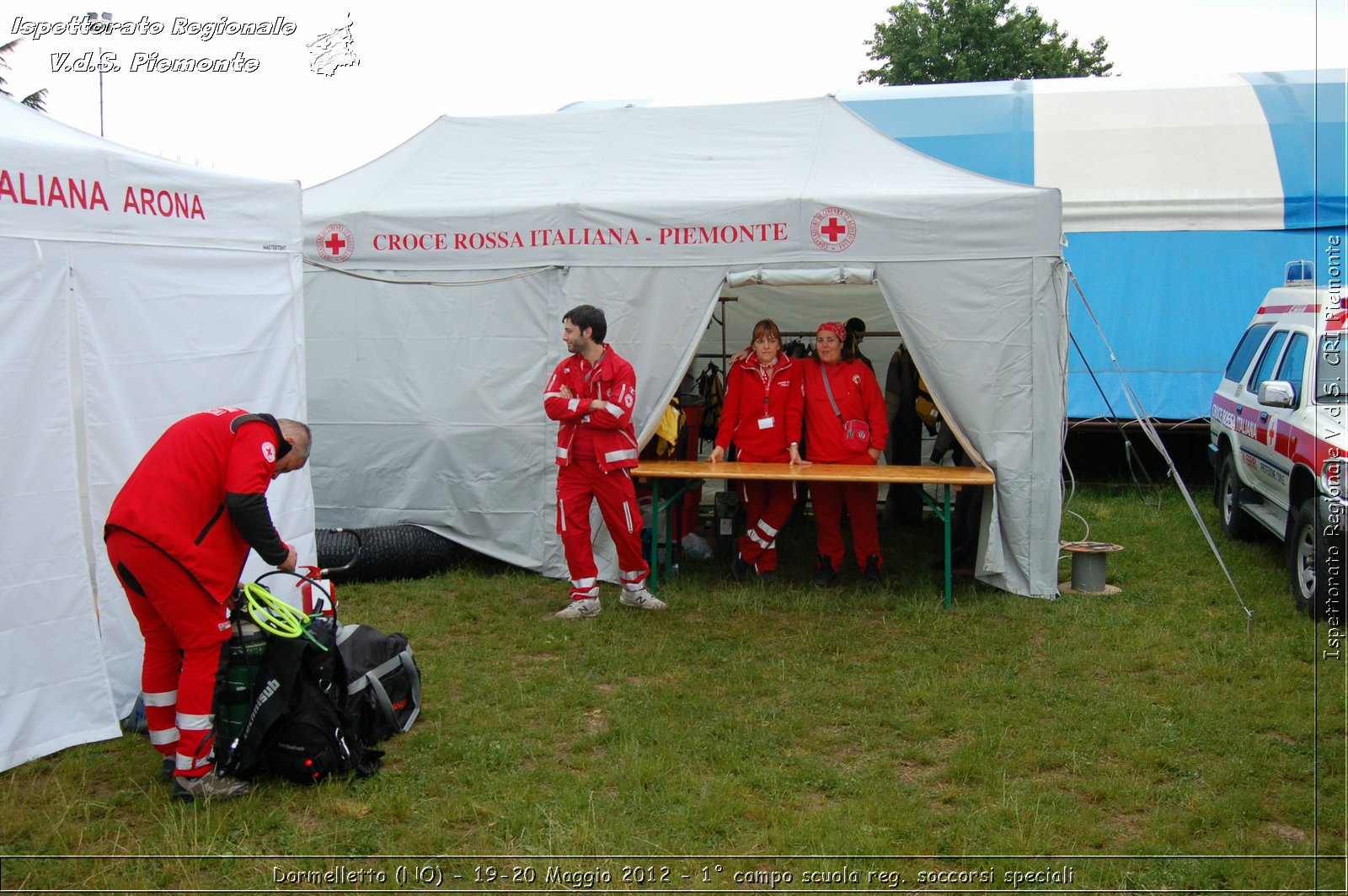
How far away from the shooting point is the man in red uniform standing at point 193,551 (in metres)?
3.89

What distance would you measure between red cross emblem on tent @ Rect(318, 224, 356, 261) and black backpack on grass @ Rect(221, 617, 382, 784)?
4.13m

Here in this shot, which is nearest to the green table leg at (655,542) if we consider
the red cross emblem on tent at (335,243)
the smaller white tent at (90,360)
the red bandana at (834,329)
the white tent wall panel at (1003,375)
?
the red bandana at (834,329)

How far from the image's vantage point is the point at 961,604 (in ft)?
22.2

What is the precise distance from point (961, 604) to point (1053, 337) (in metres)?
1.71

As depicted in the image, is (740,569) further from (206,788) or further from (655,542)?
(206,788)

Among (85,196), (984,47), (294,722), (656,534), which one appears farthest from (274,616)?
(984,47)

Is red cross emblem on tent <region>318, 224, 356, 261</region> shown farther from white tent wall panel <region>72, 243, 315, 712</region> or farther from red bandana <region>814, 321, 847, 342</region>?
red bandana <region>814, 321, 847, 342</region>

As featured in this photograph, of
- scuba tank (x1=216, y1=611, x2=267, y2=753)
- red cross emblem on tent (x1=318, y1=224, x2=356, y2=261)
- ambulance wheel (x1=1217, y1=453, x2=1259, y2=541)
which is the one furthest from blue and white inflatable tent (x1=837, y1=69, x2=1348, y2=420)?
scuba tank (x1=216, y1=611, x2=267, y2=753)

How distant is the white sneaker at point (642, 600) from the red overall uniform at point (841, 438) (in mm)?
1241

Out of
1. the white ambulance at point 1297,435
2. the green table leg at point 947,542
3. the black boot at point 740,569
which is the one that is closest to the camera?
the white ambulance at point 1297,435

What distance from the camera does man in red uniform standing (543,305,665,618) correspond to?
637cm

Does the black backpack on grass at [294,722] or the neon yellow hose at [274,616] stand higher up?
the neon yellow hose at [274,616]

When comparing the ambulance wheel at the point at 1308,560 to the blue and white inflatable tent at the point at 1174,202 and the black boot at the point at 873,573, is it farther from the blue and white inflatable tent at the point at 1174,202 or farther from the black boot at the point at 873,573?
the blue and white inflatable tent at the point at 1174,202

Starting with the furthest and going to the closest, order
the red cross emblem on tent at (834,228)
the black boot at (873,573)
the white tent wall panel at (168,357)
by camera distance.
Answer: the black boot at (873,573), the red cross emblem on tent at (834,228), the white tent wall panel at (168,357)
